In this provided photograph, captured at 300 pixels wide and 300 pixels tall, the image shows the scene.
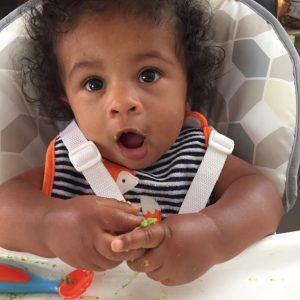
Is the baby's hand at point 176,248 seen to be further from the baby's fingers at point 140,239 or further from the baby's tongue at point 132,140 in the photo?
the baby's tongue at point 132,140

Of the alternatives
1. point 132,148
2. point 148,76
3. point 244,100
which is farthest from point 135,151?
Answer: point 244,100

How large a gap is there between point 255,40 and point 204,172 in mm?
268

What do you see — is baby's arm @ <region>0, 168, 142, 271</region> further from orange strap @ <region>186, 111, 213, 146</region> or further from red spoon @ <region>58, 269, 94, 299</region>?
orange strap @ <region>186, 111, 213, 146</region>

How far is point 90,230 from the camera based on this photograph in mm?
684

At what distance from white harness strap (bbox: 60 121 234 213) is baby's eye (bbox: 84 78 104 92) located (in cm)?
9

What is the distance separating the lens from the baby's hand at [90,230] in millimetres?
667

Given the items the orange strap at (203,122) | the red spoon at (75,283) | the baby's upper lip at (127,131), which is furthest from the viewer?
the orange strap at (203,122)

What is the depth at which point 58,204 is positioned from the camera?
0.76 m

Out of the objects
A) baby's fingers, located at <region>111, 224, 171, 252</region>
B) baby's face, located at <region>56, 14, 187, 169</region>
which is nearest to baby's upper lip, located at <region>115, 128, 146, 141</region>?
baby's face, located at <region>56, 14, 187, 169</region>

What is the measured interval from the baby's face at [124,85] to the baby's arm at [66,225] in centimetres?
15

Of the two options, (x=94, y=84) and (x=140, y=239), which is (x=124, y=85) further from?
(x=140, y=239)

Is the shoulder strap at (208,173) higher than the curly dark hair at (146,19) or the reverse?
the reverse

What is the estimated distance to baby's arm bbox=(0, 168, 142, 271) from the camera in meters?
→ 0.67

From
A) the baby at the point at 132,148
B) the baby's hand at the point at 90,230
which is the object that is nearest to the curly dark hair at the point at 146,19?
the baby at the point at 132,148
